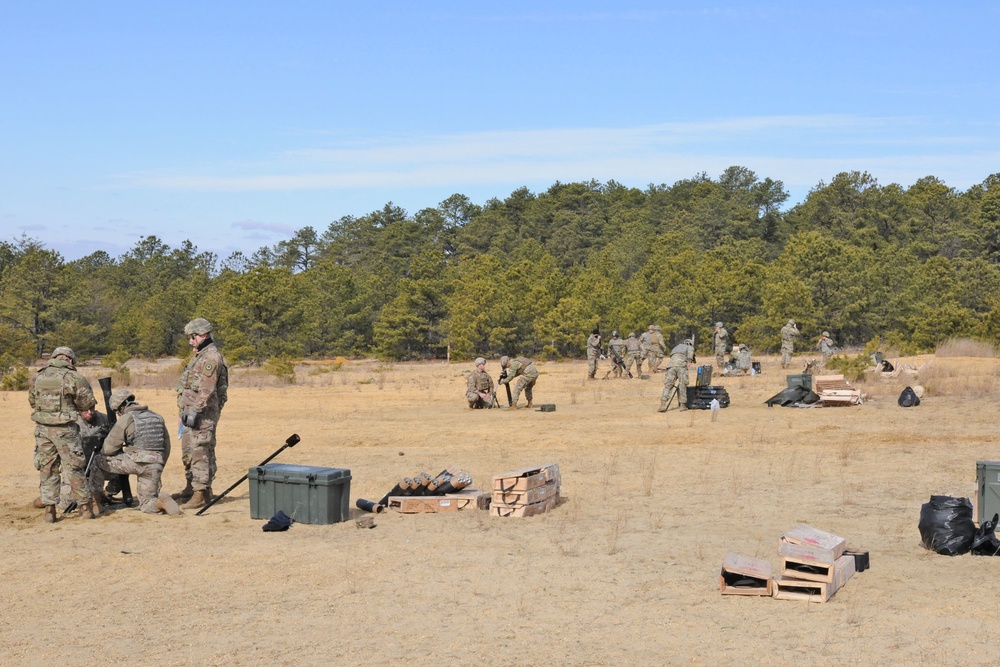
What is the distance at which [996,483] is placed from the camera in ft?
33.4

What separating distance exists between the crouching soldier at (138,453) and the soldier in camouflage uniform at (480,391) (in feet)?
43.6

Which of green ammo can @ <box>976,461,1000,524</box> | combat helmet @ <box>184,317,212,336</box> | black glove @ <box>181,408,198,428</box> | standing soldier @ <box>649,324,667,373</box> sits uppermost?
combat helmet @ <box>184,317,212,336</box>

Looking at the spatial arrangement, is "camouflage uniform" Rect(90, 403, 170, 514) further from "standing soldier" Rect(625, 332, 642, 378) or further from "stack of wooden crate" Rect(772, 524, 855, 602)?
"standing soldier" Rect(625, 332, 642, 378)

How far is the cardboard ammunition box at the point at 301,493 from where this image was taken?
11.5 m

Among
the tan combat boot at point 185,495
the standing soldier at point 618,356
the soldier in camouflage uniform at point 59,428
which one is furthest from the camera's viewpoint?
the standing soldier at point 618,356

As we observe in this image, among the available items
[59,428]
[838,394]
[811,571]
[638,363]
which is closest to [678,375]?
[838,394]

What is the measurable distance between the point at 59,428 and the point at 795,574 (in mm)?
7968

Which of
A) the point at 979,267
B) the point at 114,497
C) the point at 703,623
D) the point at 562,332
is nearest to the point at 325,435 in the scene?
the point at 114,497

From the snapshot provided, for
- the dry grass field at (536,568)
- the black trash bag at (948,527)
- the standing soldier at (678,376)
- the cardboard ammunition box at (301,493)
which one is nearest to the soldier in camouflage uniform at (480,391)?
the standing soldier at (678,376)

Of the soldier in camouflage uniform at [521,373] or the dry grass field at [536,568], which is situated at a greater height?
the soldier in camouflage uniform at [521,373]

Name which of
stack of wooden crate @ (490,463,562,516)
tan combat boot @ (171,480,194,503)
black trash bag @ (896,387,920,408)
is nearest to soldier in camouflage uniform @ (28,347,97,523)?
tan combat boot @ (171,480,194,503)

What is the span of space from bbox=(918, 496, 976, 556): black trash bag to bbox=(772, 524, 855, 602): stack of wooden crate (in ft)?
4.53

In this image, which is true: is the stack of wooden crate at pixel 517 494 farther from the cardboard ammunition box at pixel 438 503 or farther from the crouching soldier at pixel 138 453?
the crouching soldier at pixel 138 453

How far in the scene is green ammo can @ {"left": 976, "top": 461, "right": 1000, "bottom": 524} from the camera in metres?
10.2
